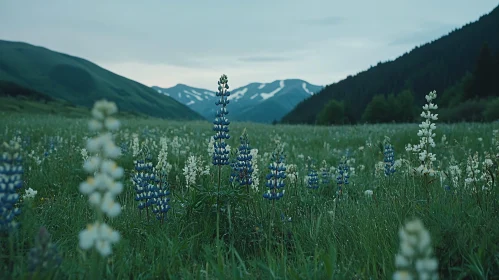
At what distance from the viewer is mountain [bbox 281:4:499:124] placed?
125625 mm

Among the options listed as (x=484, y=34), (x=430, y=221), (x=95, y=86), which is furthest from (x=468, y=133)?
(x=95, y=86)

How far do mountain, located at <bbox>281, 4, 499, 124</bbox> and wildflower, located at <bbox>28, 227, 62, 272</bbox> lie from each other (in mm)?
110718

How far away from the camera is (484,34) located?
447 ft

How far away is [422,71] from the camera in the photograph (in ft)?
442

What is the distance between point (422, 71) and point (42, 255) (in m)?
150

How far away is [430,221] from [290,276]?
1.42 metres

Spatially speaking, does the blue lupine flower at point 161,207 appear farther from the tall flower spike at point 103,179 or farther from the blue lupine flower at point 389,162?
the blue lupine flower at point 389,162

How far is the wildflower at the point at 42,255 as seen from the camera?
202cm

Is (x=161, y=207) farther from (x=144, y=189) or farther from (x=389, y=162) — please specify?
(x=389, y=162)

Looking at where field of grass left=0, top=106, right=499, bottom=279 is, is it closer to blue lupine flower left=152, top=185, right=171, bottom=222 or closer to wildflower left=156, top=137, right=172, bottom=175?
blue lupine flower left=152, top=185, right=171, bottom=222

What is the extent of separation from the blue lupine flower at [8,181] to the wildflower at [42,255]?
0.34 m

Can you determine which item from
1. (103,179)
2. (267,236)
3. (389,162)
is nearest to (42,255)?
(103,179)

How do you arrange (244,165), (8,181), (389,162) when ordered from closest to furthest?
(8,181), (244,165), (389,162)

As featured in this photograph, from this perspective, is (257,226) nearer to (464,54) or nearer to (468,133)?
(468,133)
